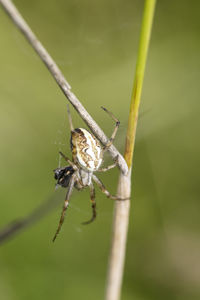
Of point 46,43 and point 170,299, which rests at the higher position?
point 46,43

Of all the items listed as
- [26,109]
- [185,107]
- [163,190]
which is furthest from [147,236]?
[26,109]

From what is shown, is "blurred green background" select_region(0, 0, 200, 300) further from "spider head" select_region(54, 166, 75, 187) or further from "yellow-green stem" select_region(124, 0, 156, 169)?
"yellow-green stem" select_region(124, 0, 156, 169)

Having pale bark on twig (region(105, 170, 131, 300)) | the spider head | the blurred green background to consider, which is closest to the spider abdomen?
the spider head

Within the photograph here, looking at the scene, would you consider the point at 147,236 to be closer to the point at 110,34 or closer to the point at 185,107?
the point at 185,107

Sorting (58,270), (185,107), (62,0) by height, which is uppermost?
(62,0)

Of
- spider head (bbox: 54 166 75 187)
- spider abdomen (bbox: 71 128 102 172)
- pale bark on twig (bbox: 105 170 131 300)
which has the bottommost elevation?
pale bark on twig (bbox: 105 170 131 300)

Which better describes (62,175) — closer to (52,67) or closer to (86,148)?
(86,148)
